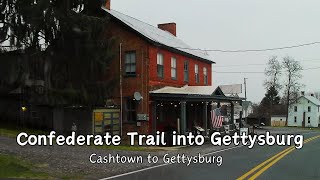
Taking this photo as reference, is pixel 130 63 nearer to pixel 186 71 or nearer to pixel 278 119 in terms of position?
pixel 186 71

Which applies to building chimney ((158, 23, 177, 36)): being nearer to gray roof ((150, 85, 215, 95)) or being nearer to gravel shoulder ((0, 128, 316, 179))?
gray roof ((150, 85, 215, 95))

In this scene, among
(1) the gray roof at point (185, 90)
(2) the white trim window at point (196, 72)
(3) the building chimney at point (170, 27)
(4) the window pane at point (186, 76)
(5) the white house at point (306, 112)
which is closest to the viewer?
(1) the gray roof at point (185, 90)

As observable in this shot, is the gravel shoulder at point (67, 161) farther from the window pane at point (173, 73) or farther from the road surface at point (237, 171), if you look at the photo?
the window pane at point (173, 73)

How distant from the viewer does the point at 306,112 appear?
375 feet

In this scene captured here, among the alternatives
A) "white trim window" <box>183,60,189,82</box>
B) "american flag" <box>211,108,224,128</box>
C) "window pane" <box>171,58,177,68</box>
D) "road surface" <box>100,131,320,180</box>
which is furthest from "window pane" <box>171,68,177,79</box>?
"road surface" <box>100,131,320,180</box>

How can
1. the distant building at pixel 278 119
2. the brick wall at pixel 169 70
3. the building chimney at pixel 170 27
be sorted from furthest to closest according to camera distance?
the distant building at pixel 278 119, the building chimney at pixel 170 27, the brick wall at pixel 169 70

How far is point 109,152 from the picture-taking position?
2056 cm

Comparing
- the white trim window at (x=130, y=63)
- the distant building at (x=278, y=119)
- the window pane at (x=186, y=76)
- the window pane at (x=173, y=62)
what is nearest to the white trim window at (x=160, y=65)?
the white trim window at (x=130, y=63)

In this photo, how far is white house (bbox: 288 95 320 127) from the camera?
114 m

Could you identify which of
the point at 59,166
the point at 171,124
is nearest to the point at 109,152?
the point at 59,166

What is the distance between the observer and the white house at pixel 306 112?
11411 cm

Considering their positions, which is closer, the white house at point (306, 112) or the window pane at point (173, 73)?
the window pane at point (173, 73)

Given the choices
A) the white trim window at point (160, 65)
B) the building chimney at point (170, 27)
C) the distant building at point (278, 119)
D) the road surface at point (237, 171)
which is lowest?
the distant building at point (278, 119)

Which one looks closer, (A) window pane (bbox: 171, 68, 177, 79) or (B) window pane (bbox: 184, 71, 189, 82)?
(A) window pane (bbox: 171, 68, 177, 79)
